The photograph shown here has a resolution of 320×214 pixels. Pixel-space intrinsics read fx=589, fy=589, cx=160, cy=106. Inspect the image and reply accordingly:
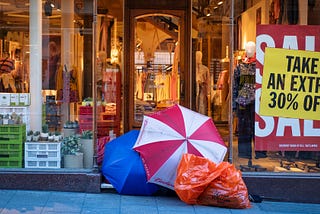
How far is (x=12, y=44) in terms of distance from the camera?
872 cm

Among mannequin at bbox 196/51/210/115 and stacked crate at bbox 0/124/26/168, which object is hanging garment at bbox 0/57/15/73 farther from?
mannequin at bbox 196/51/210/115

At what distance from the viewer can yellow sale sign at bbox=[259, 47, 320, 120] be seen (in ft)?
26.4

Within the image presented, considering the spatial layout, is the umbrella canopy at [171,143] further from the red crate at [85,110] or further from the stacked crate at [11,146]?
the stacked crate at [11,146]

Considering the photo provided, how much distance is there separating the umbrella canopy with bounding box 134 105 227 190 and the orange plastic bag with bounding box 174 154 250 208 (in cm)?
22

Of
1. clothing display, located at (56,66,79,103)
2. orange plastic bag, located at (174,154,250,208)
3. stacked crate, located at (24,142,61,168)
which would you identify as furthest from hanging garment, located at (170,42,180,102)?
orange plastic bag, located at (174,154,250,208)

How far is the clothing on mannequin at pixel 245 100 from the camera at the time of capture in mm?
8211

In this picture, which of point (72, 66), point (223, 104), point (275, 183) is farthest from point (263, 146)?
point (72, 66)

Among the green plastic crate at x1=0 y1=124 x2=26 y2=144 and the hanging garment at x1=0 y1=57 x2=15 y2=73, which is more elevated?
the hanging garment at x1=0 y1=57 x2=15 y2=73

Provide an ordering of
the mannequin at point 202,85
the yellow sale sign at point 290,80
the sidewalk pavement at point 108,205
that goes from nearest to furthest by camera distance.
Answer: the sidewalk pavement at point 108,205
the yellow sale sign at point 290,80
the mannequin at point 202,85

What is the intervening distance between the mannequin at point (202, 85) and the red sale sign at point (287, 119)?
Answer: 2889mm

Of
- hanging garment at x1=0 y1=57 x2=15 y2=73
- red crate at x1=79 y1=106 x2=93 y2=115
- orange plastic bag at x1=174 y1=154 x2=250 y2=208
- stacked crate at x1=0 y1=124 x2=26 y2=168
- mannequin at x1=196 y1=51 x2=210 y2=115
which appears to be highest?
hanging garment at x1=0 y1=57 x2=15 y2=73

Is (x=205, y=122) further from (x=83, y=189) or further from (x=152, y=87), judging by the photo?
(x=152, y=87)

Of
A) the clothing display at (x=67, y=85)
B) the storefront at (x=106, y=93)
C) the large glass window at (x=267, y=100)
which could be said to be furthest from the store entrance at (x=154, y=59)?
the large glass window at (x=267, y=100)

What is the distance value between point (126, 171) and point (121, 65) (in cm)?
324
